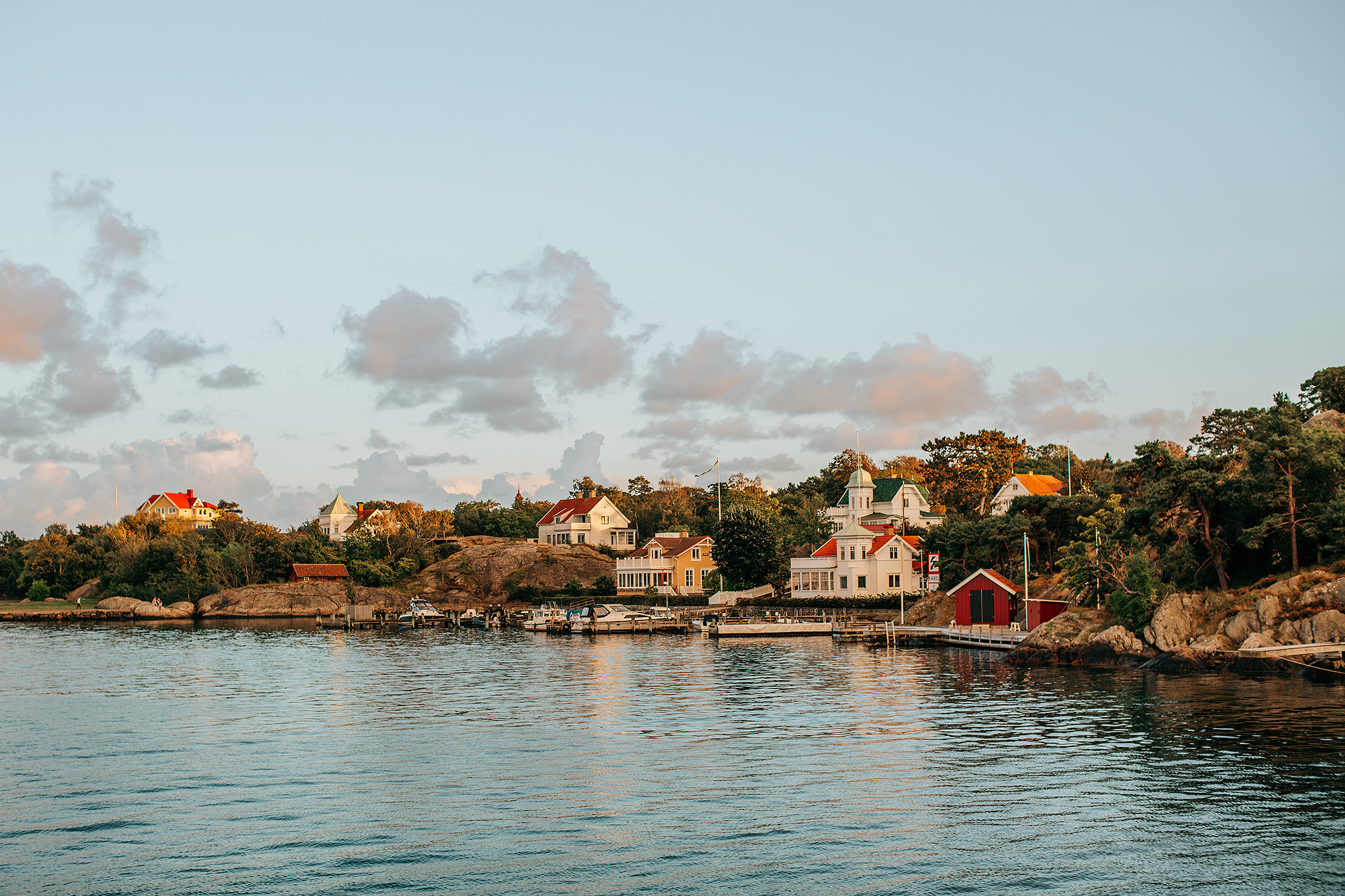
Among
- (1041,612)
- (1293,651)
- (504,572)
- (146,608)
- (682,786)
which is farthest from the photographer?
(504,572)

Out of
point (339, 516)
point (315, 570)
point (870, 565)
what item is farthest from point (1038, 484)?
point (339, 516)

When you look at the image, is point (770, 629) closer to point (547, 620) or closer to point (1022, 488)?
point (547, 620)

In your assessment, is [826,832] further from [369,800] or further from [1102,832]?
[369,800]

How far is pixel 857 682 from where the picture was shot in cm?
4950

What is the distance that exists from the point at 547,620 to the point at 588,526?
161 ft

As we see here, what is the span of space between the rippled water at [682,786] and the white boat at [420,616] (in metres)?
52.6

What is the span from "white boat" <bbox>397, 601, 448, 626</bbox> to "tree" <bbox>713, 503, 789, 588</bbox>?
28.9 meters

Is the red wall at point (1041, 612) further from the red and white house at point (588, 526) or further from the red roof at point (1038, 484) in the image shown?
the red and white house at point (588, 526)

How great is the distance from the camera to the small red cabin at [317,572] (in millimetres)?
127562

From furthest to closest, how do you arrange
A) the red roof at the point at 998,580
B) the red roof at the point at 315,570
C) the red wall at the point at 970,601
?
the red roof at the point at 315,570, the red wall at the point at 970,601, the red roof at the point at 998,580

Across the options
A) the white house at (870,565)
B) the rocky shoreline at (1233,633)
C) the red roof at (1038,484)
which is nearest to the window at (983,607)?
the rocky shoreline at (1233,633)

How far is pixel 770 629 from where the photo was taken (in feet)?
274

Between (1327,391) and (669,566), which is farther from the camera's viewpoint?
(669,566)

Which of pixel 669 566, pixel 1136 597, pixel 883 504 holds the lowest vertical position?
pixel 1136 597
